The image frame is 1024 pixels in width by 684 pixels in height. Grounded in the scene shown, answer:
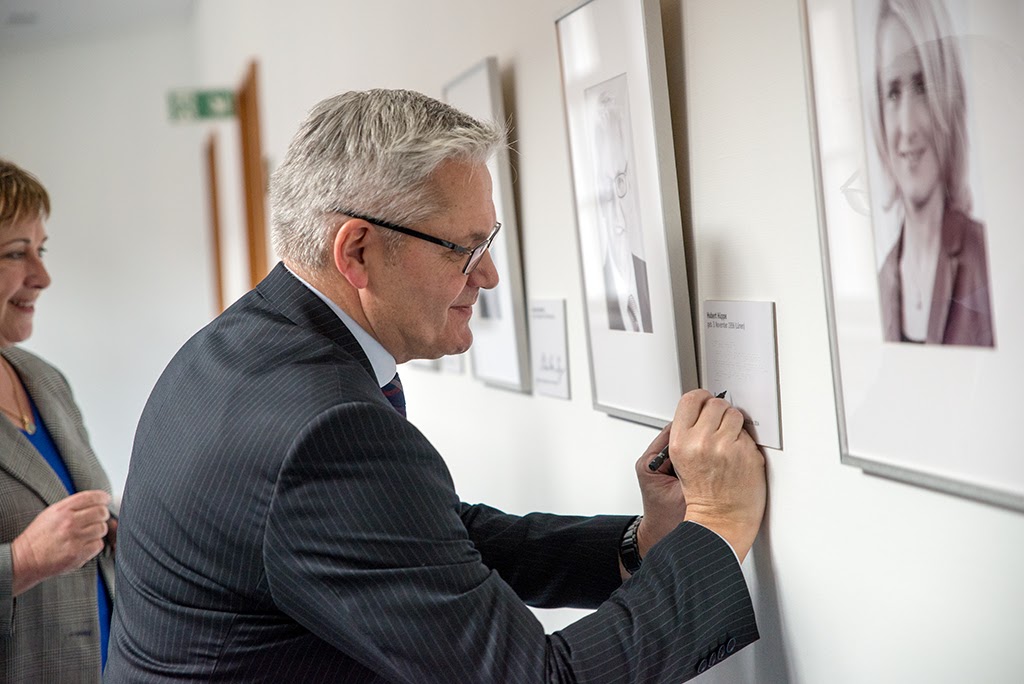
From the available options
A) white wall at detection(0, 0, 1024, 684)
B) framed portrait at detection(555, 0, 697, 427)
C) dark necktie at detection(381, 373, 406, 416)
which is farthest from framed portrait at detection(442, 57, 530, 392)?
dark necktie at detection(381, 373, 406, 416)

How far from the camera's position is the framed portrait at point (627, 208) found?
1.41 metres

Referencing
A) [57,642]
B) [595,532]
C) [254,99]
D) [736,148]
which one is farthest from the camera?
[254,99]

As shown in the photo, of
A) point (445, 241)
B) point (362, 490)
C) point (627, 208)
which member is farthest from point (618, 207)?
point (362, 490)

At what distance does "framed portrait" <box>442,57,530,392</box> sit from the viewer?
2.01m

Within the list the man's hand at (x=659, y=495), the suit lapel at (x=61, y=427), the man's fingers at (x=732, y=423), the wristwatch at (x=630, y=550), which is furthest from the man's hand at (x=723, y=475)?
the suit lapel at (x=61, y=427)

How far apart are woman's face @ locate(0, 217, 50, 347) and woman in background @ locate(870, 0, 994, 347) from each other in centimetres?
190

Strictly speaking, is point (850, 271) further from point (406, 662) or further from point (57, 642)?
point (57, 642)

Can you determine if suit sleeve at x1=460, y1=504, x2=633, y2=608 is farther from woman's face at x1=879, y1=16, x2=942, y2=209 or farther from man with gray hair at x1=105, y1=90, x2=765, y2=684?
woman's face at x1=879, y1=16, x2=942, y2=209

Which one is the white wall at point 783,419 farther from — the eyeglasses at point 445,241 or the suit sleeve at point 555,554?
the eyeglasses at point 445,241

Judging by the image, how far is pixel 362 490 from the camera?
1.10m

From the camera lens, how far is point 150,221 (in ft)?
26.5

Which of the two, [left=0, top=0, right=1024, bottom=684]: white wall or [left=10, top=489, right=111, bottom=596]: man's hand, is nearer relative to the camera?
[left=0, top=0, right=1024, bottom=684]: white wall

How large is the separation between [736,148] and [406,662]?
30.3 inches

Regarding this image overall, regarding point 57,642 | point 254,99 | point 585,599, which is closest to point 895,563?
point 585,599
